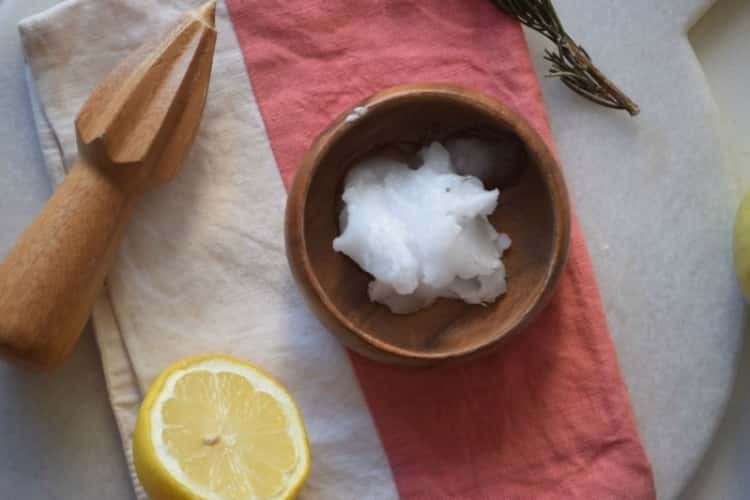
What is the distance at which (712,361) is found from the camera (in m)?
1.04

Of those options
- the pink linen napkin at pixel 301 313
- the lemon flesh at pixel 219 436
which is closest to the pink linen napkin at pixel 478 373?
the pink linen napkin at pixel 301 313

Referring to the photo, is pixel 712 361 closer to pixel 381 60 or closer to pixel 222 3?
pixel 381 60

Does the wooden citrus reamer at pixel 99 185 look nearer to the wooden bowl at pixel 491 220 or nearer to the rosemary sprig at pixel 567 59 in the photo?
the wooden bowl at pixel 491 220

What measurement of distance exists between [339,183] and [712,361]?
0.44 m

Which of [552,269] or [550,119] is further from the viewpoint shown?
[550,119]

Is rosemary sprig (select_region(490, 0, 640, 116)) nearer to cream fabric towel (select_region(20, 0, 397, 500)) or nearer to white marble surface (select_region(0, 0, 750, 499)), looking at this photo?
white marble surface (select_region(0, 0, 750, 499))

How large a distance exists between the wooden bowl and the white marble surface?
96 mm

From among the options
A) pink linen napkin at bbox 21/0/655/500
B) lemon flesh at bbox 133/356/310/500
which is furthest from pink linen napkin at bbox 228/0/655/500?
lemon flesh at bbox 133/356/310/500

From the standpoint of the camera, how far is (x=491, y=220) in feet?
3.31

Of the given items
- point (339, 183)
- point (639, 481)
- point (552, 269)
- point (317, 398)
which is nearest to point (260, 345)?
point (317, 398)

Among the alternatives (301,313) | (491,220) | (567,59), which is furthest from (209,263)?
(567,59)

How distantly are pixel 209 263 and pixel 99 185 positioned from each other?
14 cm

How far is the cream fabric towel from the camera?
101 centimetres

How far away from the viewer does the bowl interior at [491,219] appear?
38.4 inches
